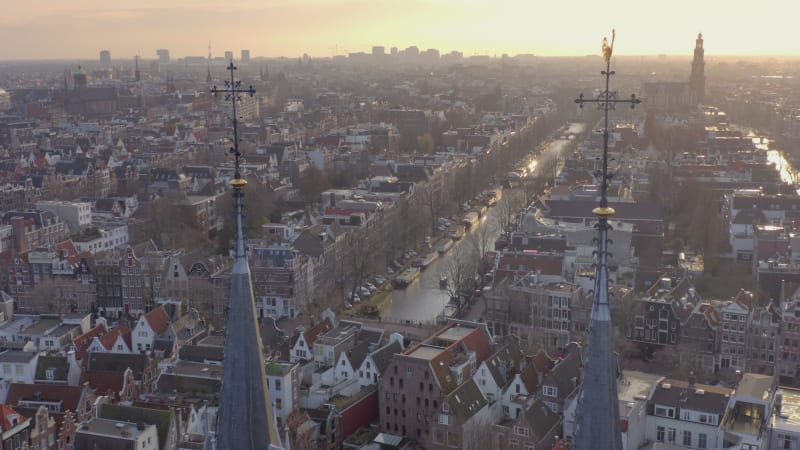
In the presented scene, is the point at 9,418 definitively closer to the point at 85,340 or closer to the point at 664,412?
the point at 85,340

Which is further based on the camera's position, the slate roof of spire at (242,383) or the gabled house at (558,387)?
the gabled house at (558,387)

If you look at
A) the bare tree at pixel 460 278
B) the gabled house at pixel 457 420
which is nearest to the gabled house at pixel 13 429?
the gabled house at pixel 457 420

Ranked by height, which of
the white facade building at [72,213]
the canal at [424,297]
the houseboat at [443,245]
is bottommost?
the canal at [424,297]

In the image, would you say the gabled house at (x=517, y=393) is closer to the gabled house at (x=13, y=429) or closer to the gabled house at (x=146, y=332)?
the gabled house at (x=146, y=332)

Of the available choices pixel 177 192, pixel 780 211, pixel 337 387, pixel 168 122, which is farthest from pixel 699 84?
pixel 337 387

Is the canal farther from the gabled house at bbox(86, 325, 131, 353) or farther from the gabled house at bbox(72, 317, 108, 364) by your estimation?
the gabled house at bbox(72, 317, 108, 364)

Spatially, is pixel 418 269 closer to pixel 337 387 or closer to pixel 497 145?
pixel 337 387
